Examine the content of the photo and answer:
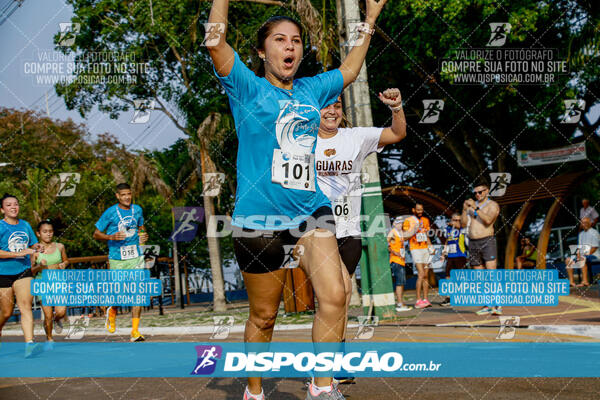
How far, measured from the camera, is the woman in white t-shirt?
4742 millimetres

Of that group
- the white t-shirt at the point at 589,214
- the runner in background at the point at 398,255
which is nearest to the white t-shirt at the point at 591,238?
the white t-shirt at the point at 589,214

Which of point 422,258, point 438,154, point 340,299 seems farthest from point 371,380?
point 438,154

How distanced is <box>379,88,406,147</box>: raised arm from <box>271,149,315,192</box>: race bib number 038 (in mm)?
772

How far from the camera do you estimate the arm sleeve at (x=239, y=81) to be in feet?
10.6

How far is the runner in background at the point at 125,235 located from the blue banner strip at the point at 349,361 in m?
1.65

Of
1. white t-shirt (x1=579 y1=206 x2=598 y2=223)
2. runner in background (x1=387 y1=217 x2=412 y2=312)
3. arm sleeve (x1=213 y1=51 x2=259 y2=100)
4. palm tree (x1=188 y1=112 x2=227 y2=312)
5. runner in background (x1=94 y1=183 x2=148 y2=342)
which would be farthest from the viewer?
palm tree (x1=188 y1=112 x2=227 y2=312)

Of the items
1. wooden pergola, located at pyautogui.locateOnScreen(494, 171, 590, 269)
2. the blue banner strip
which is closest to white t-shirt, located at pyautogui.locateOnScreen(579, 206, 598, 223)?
wooden pergola, located at pyautogui.locateOnScreen(494, 171, 590, 269)

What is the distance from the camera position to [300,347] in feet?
20.1

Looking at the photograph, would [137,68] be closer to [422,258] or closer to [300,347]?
[422,258]

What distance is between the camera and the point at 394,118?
4.13 metres

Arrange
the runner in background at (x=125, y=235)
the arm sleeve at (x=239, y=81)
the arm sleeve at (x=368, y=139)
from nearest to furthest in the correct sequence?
the arm sleeve at (x=239, y=81) < the arm sleeve at (x=368, y=139) < the runner in background at (x=125, y=235)

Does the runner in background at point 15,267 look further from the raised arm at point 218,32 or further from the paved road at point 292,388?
the raised arm at point 218,32

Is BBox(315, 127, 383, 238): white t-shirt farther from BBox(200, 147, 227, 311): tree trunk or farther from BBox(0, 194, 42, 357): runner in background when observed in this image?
BBox(200, 147, 227, 311): tree trunk

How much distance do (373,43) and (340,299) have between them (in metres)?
18.1
